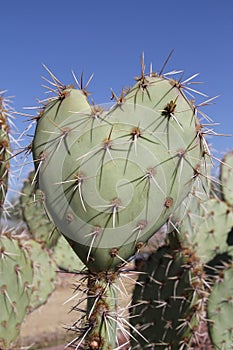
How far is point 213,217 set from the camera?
2660 mm

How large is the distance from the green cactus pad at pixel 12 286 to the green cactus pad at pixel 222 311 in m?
0.87

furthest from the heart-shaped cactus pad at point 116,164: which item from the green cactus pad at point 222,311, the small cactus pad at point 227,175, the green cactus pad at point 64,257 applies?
the green cactus pad at point 64,257

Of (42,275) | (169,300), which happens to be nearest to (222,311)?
(169,300)

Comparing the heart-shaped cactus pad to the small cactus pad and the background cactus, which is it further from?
the small cactus pad

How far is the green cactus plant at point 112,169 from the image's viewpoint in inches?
41.2

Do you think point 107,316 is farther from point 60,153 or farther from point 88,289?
point 60,153

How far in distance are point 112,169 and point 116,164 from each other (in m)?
0.01

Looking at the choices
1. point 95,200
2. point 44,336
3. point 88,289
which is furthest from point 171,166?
point 44,336

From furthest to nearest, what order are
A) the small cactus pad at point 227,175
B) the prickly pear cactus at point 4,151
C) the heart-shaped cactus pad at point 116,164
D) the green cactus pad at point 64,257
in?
the green cactus pad at point 64,257, the small cactus pad at point 227,175, the prickly pear cactus at point 4,151, the heart-shaped cactus pad at point 116,164

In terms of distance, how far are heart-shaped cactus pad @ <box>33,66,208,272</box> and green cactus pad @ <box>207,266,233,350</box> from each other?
1.29m

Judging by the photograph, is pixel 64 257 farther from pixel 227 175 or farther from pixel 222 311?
pixel 222 311

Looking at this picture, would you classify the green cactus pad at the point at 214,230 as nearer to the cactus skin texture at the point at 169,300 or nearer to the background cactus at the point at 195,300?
the background cactus at the point at 195,300

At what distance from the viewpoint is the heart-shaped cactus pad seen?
104 centimetres

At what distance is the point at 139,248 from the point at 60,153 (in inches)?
11.0
